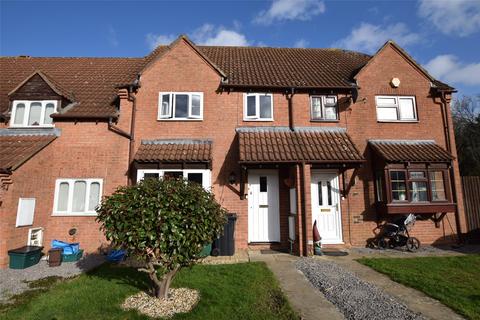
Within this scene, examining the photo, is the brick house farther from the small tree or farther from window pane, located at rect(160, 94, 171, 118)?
the small tree

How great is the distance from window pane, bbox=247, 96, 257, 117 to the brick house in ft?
0.15

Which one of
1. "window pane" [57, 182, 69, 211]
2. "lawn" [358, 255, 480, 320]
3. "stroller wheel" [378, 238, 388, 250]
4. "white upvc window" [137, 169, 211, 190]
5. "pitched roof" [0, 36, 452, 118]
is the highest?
"pitched roof" [0, 36, 452, 118]

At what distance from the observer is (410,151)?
11625 millimetres

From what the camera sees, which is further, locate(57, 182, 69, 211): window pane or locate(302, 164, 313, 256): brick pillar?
locate(57, 182, 69, 211): window pane

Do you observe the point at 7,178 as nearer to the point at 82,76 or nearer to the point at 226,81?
the point at 82,76

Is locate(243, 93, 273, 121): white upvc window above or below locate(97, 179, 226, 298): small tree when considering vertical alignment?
above

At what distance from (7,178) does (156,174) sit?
4.75 meters

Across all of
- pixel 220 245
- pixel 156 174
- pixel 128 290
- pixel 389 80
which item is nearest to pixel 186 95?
pixel 156 174

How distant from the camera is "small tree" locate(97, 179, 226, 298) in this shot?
538 centimetres

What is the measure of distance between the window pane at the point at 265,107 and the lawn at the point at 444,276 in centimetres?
671

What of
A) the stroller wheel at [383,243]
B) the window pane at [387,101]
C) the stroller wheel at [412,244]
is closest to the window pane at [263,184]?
the stroller wheel at [383,243]

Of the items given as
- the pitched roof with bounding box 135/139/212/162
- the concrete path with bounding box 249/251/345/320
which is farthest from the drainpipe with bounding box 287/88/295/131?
the concrete path with bounding box 249/251/345/320

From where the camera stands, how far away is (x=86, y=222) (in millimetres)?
11211

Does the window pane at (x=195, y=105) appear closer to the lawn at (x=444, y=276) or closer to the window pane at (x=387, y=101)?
the window pane at (x=387, y=101)
